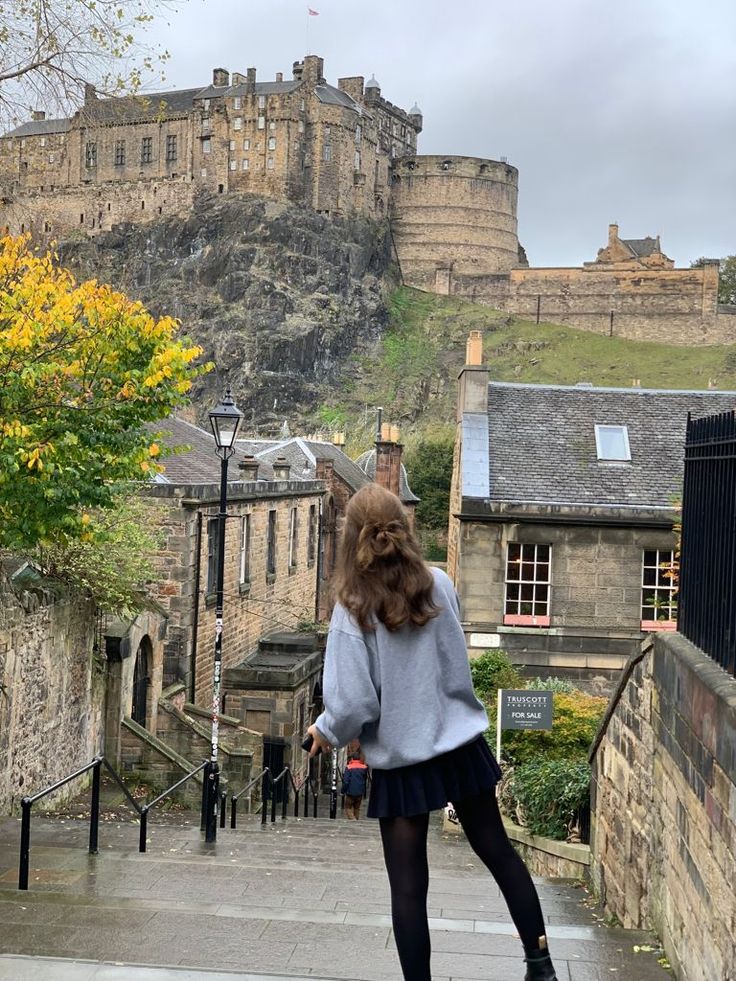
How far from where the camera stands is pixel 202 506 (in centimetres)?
1991

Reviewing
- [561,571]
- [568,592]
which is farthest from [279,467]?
[568,592]

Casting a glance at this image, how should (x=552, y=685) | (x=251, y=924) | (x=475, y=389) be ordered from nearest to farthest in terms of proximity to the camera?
(x=251, y=924) → (x=552, y=685) → (x=475, y=389)

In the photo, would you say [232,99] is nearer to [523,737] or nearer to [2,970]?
[523,737]

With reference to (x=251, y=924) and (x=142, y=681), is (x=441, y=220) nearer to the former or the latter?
(x=142, y=681)

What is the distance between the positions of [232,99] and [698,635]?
9471 cm

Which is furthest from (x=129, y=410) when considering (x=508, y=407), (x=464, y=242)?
(x=464, y=242)

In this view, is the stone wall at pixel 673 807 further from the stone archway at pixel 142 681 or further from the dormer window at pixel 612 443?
the dormer window at pixel 612 443

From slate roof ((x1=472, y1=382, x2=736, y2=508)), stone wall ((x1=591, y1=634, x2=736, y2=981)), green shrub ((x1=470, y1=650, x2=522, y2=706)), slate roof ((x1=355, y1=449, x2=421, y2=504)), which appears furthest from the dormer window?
slate roof ((x1=355, y1=449, x2=421, y2=504))

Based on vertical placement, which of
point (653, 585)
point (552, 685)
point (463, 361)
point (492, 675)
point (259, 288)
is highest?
point (259, 288)

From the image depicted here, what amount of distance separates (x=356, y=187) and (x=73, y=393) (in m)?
90.5

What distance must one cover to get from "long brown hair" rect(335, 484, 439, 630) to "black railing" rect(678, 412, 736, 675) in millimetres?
1660

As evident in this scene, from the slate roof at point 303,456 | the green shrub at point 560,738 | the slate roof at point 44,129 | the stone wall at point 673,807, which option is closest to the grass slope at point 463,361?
the slate roof at point 44,129

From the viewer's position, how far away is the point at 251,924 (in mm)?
5570

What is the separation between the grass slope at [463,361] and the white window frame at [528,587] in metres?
65.1
